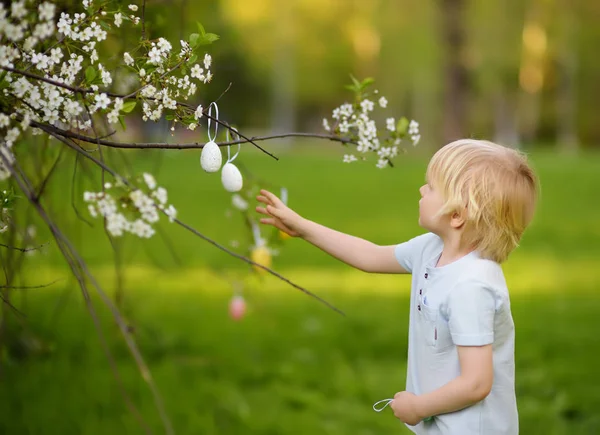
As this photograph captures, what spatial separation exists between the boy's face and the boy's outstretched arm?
0.97 ft

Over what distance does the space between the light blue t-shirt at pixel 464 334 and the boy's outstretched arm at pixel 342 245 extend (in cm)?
29

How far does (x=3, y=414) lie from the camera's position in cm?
368

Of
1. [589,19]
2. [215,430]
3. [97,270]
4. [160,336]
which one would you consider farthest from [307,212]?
[589,19]

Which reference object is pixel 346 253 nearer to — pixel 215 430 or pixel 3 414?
pixel 215 430

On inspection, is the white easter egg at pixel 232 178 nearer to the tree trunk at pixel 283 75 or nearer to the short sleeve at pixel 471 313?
the short sleeve at pixel 471 313

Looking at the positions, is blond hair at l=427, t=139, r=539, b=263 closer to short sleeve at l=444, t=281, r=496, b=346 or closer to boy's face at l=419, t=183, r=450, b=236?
boy's face at l=419, t=183, r=450, b=236

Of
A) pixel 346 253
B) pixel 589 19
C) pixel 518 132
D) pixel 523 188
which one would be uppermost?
pixel 589 19

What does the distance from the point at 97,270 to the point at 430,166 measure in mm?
5951

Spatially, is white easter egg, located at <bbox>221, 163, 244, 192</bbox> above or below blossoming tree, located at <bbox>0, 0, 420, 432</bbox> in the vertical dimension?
below

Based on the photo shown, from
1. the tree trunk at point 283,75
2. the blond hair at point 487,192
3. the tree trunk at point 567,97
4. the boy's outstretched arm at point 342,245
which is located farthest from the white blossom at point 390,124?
the tree trunk at point 283,75

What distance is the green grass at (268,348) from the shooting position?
378cm

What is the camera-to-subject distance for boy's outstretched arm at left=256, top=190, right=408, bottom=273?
7.30ft

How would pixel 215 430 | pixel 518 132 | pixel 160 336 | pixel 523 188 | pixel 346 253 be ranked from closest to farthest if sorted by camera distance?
pixel 523 188 < pixel 346 253 < pixel 215 430 < pixel 160 336 < pixel 518 132

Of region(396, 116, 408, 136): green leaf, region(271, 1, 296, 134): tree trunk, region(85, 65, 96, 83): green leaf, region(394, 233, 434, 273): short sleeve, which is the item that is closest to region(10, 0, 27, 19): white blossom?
region(85, 65, 96, 83): green leaf
